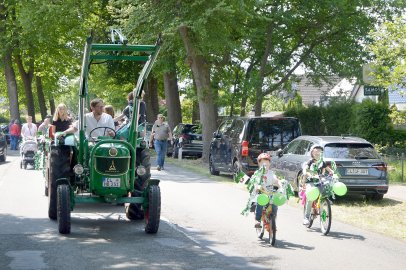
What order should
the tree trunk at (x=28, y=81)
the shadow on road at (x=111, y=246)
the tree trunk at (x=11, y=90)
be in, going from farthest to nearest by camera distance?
the tree trunk at (x=28, y=81) < the tree trunk at (x=11, y=90) < the shadow on road at (x=111, y=246)

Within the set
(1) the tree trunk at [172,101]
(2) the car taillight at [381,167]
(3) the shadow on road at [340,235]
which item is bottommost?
(3) the shadow on road at [340,235]

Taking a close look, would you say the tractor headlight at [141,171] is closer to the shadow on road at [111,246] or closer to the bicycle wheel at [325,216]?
the shadow on road at [111,246]

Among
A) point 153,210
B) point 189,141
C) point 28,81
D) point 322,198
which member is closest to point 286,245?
point 322,198

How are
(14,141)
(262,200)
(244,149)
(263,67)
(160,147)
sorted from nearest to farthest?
(262,200) → (244,149) → (160,147) → (263,67) → (14,141)

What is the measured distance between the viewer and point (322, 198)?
12555 millimetres

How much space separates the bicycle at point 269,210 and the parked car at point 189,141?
23.1 m

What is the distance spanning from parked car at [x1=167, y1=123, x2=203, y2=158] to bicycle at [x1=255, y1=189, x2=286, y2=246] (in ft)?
75.8

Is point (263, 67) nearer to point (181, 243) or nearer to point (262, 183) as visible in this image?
point (262, 183)

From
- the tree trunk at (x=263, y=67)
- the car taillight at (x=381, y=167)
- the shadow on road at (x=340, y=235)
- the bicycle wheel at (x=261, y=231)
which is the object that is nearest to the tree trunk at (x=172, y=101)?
the tree trunk at (x=263, y=67)

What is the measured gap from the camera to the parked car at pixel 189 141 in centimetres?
3469

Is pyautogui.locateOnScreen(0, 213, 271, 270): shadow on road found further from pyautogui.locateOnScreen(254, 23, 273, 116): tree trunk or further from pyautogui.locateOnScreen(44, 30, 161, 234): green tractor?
pyautogui.locateOnScreen(254, 23, 273, 116): tree trunk

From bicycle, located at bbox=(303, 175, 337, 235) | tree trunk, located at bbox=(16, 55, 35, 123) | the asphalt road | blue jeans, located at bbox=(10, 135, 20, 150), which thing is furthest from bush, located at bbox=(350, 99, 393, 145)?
tree trunk, located at bbox=(16, 55, 35, 123)

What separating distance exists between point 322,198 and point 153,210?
115 inches

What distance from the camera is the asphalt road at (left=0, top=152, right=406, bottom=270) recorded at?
940 cm
